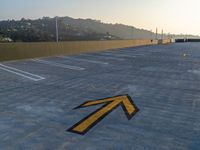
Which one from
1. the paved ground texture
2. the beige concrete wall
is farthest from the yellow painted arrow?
the beige concrete wall

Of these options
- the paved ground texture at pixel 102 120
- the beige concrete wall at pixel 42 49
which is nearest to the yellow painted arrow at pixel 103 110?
the paved ground texture at pixel 102 120

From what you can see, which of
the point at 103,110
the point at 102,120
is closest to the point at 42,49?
the point at 103,110

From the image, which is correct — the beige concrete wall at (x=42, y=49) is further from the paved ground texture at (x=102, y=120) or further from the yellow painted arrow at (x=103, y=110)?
the yellow painted arrow at (x=103, y=110)

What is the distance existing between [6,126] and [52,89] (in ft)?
12.0

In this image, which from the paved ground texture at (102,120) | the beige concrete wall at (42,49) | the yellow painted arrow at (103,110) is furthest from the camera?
the beige concrete wall at (42,49)

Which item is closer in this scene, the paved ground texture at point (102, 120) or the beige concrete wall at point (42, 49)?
the paved ground texture at point (102, 120)

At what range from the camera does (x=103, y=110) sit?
6.41 m

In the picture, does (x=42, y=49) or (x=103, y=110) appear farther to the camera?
(x=42, y=49)

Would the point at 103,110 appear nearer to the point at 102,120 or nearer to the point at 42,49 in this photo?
the point at 102,120

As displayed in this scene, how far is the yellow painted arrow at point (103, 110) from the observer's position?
5.17 meters

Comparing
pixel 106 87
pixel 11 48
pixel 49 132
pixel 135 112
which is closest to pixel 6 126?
pixel 49 132

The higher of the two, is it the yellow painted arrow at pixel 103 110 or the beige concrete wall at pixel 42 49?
the beige concrete wall at pixel 42 49

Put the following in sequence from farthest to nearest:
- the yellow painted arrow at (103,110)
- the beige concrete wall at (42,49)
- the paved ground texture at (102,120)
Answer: the beige concrete wall at (42,49)
the yellow painted arrow at (103,110)
the paved ground texture at (102,120)

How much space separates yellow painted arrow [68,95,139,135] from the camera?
5.17 meters
